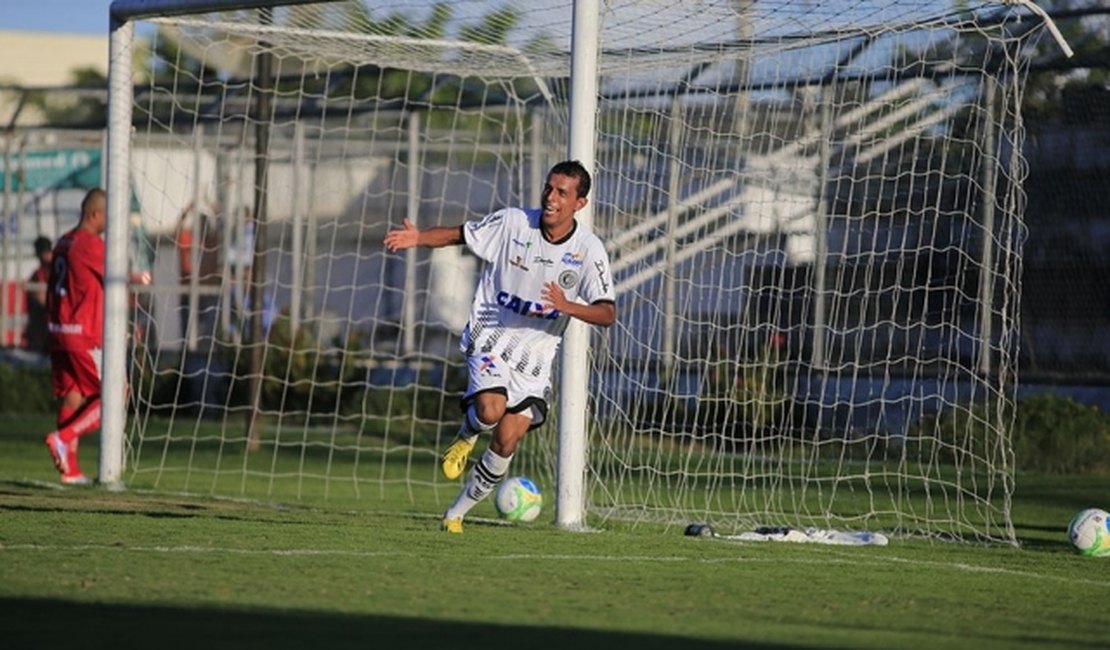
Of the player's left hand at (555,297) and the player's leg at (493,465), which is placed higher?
the player's left hand at (555,297)

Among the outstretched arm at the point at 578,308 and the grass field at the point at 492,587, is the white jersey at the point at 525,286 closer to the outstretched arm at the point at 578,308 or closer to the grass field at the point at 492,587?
the outstretched arm at the point at 578,308

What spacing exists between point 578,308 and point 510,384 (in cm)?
78

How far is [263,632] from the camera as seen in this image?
270 inches

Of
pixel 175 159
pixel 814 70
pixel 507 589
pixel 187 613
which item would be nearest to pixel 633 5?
pixel 814 70

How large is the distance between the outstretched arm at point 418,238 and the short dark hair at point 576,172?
63 centimetres

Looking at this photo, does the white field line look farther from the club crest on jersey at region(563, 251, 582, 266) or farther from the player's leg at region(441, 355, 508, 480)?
the club crest on jersey at region(563, 251, 582, 266)

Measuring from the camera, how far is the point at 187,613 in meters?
7.25

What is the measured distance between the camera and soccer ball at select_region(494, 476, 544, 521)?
12.2 metres

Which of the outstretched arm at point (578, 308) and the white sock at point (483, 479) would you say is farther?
the white sock at point (483, 479)

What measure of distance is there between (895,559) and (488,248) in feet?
9.06

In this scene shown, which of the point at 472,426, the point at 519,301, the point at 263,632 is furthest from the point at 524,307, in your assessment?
the point at 263,632

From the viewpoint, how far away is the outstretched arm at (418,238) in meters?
10.4

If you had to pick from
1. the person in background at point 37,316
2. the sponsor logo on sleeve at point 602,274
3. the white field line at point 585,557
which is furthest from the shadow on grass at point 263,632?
the person in background at point 37,316

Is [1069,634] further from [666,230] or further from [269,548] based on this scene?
[666,230]
